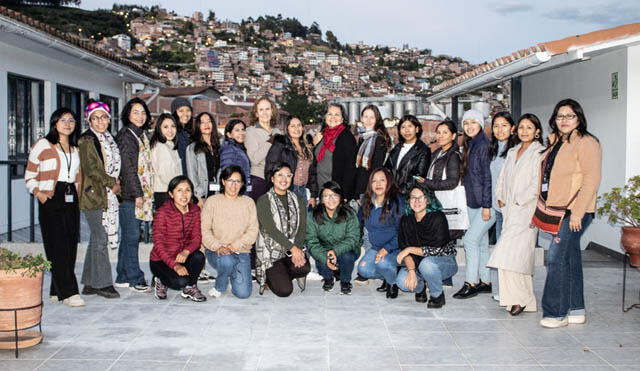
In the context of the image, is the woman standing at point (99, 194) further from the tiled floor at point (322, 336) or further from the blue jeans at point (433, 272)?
the blue jeans at point (433, 272)

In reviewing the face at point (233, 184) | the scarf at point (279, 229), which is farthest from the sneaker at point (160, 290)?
the face at point (233, 184)

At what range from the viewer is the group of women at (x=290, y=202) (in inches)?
208

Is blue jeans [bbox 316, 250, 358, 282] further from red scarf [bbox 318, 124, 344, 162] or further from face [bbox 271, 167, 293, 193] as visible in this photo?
red scarf [bbox 318, 124, 344, 162]

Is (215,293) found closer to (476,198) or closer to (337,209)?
(337,209)

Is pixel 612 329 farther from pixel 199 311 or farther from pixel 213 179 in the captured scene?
pixel 213 179

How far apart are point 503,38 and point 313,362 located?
4151 inches

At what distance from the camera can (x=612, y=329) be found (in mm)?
4852

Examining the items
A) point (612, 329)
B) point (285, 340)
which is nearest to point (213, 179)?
point (285, 340)

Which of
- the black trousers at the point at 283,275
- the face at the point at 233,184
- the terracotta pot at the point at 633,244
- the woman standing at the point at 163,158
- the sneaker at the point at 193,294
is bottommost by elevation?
the sneaker at the point at 193,294

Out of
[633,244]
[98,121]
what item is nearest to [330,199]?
[98,121]

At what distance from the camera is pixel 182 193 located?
5.70m

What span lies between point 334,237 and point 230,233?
953mm

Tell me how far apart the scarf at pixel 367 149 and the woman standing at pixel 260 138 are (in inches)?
33.2

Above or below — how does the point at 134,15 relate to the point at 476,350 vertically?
above
